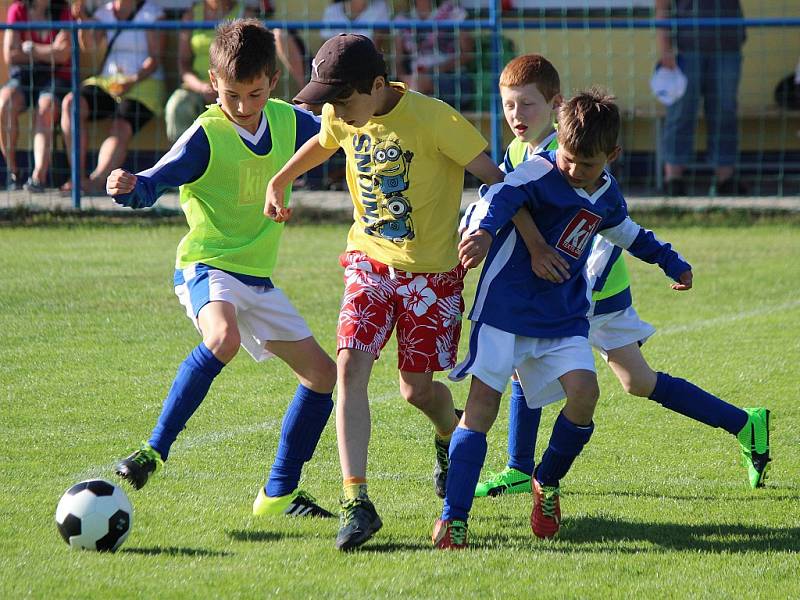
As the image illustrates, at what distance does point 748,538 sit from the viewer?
4.42 metres

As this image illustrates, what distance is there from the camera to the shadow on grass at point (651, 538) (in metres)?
4.30

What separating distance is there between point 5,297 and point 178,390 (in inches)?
190

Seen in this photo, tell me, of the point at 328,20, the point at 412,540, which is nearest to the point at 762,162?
the point at 328,20

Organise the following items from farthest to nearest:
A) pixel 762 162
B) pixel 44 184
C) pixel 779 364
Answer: pixel 762 162 < pixel 44 184 < pixel 779 364

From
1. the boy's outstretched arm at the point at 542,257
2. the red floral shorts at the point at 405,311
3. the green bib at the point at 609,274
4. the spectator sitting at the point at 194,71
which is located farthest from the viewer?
the spectator sitting at the point at 194,71

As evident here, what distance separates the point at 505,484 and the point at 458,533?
2.78 ft

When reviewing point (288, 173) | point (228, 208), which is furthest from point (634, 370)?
point (228, 208)

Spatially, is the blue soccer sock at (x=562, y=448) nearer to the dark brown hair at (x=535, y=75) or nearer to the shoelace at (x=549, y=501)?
the shoelace at (x=549, y=501)

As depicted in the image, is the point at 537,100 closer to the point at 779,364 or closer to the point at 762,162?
the point at 779,364

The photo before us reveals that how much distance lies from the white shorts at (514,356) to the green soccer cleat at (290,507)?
75 cm

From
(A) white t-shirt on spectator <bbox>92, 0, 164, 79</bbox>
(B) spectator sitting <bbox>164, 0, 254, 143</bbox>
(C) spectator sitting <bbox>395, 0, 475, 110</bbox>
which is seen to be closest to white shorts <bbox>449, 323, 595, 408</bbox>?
(B) spectator sitting <bbox>164, 0, 254, 143</bbox>

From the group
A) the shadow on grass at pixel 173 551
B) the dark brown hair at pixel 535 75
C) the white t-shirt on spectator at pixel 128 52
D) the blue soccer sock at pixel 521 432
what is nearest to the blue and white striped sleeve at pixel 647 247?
the dark brown hair at pixel 535 75

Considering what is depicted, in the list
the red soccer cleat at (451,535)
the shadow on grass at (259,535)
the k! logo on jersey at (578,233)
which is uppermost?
the k! logo on jersey at (578,233)

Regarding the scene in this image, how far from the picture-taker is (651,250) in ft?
15.3
